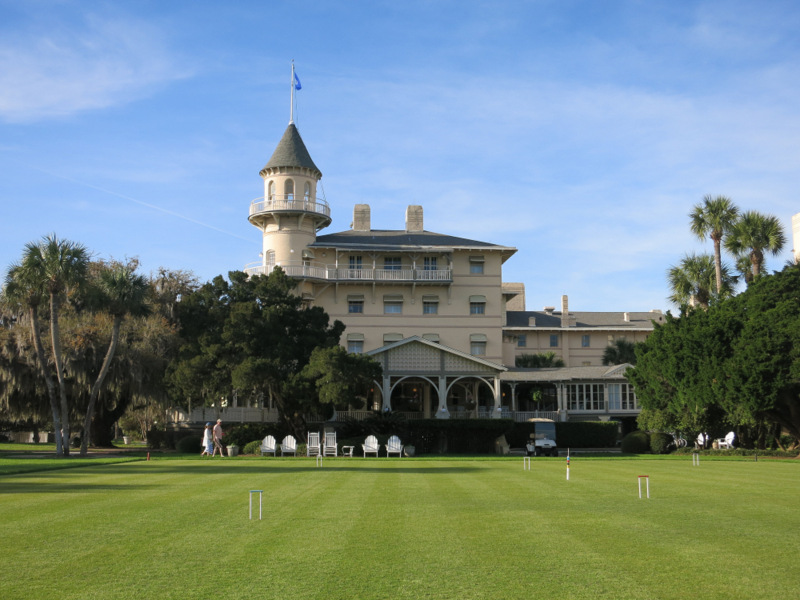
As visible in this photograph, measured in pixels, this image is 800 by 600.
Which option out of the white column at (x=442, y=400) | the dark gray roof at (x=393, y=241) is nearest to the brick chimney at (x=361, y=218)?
the dark gray roof at (x=393, y=241)

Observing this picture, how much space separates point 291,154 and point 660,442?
99.1 feet

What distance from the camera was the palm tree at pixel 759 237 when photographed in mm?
44031

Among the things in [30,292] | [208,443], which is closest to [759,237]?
[208,443]

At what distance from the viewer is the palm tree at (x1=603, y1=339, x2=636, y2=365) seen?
210 ft

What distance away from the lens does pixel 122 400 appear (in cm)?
4428

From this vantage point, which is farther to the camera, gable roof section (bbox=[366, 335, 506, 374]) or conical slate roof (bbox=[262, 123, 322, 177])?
conical slate roof (bbox=[262, 123, 322, 177])

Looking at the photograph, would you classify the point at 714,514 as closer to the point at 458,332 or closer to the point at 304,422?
the point at 304,422

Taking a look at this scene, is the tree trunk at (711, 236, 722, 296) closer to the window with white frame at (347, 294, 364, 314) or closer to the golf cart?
the golf cart

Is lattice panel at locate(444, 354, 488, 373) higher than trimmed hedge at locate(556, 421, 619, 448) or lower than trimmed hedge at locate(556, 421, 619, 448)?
higher

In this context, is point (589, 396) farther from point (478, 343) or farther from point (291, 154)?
point (291, 154)

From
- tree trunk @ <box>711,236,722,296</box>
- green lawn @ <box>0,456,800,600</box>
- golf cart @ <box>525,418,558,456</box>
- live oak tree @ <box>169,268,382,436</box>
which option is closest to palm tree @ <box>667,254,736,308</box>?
tree trunk @ <box>711,236,722,296</box>

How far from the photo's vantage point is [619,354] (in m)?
64.1

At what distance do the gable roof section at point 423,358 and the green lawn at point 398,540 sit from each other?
26664 mm

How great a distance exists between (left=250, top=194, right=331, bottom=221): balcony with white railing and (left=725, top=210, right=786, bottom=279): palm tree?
26276 mm
